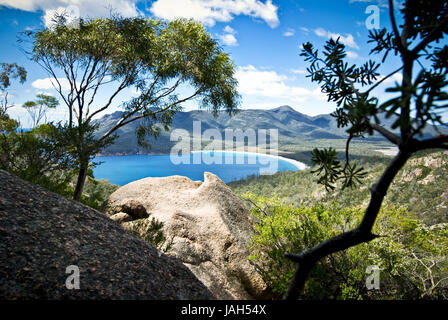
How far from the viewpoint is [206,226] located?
26.9ft

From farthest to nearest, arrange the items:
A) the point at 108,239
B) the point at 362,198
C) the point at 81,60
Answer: the point at 362,198
the point at 81,60
the point at 108,239

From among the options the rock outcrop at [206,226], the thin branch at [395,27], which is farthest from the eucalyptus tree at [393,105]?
the rock outcrop at [206,226]

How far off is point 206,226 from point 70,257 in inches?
214

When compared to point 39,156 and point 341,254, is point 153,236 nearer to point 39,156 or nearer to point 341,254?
point 39,156

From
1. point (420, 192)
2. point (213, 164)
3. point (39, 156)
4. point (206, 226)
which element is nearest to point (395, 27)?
point (206, 226)

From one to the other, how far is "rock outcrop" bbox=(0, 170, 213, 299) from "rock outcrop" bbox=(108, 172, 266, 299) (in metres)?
2.61

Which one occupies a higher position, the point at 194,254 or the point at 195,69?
the point at 195,69

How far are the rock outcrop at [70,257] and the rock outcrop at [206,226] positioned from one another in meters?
2.61

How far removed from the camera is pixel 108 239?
3871mm

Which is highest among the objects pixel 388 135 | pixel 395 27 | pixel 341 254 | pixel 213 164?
pixel 395 27

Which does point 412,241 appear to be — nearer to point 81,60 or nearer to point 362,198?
point 81,60

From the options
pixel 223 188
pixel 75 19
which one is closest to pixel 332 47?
pixel 223 188

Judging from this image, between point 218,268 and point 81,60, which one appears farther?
point 81,60

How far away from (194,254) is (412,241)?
7.75 metres
